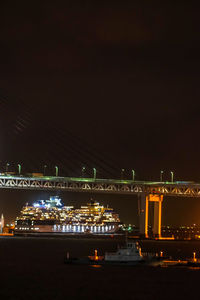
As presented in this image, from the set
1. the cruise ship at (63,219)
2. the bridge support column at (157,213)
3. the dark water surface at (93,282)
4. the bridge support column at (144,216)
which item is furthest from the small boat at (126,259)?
the cruise ship at (63,219)

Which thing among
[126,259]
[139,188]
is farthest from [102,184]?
[126,259]

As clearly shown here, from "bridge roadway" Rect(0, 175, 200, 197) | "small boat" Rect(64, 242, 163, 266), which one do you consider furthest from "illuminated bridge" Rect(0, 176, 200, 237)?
"small boat" Rect(64, 242, 163, 266)

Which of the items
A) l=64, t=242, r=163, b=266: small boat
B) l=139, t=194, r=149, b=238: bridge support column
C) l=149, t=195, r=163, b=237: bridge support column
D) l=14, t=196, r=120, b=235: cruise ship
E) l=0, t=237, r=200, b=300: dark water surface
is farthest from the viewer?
l=14, t=196, r=120, b=235: cruise ship

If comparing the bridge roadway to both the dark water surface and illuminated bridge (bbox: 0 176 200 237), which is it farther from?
the dark water surface

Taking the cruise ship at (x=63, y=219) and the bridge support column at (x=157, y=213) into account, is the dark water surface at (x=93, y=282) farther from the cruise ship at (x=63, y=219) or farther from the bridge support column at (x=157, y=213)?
the cruise ship at (x=63, y=219)

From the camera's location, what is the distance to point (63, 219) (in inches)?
5012

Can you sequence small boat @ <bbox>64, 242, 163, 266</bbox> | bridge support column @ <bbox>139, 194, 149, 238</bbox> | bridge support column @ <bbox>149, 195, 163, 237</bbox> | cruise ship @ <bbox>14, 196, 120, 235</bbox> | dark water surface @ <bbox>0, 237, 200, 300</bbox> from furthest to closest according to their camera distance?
cruise ship @ <bbox>14, 196, 120, 235</bbox> → bridge support column @ <bbox>149, 195, 163, 237</bbox> → bridge support column @ <bbox>139, 194, 149, 238</bbox> → small boat @ <bbox>64, 242, 163, 266</bbox> → dark water surface @ <bbox>0, 237, 200, 300</bbox>

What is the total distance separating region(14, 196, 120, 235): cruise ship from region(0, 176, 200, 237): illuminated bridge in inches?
740

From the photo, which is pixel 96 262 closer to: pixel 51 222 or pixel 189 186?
pixel 189 186

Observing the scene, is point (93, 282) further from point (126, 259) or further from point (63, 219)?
point (63, 219)

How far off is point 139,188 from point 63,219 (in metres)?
27.3

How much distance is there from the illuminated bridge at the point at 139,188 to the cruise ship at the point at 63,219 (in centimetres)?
1879

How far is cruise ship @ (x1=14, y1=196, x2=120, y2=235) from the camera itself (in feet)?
408

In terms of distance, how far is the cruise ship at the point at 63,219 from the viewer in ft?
408
